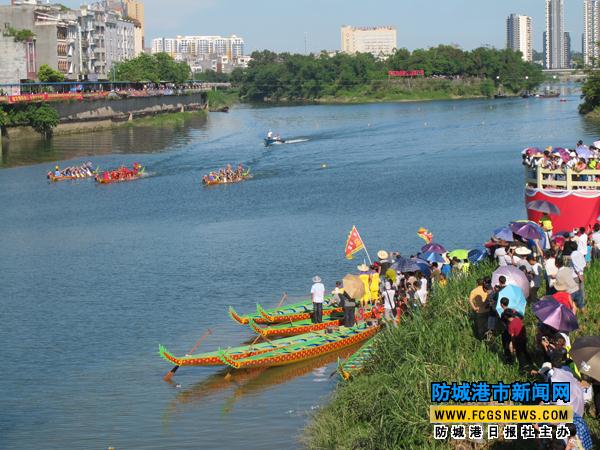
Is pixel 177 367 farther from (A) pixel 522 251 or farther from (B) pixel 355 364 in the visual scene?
(A) pixel 522 251

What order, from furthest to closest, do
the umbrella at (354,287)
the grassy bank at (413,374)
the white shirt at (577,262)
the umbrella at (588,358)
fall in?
the umbrella at (354,287), the white shirt at (577,262), the grassy bank at (413,374), the umbrella at (588,358)

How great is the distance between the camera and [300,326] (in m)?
30.8

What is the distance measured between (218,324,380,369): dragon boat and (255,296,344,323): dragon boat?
6.54 feet

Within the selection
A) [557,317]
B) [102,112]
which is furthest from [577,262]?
[102,112]

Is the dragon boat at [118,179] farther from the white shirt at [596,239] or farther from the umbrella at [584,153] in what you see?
the white shirt at [596,239]

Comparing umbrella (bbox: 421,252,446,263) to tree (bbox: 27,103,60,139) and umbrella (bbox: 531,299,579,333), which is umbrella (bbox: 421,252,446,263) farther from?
tree (bbox: 27,103,60,139)

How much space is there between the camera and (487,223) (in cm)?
5025

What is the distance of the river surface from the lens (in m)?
25.3

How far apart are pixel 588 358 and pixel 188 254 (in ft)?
106

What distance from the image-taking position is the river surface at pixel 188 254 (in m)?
25.3

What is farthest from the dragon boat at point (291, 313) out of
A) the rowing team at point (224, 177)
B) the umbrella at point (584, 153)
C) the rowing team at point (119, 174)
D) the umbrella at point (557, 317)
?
the rowing team at point (119, 174)

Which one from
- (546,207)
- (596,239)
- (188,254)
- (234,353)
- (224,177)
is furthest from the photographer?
(224,177)

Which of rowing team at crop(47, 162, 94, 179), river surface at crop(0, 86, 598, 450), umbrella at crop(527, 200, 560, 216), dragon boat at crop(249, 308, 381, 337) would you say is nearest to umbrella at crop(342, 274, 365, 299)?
dragon boat at crop(249, 308, 381, 337)

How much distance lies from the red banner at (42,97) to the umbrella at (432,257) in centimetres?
8638
